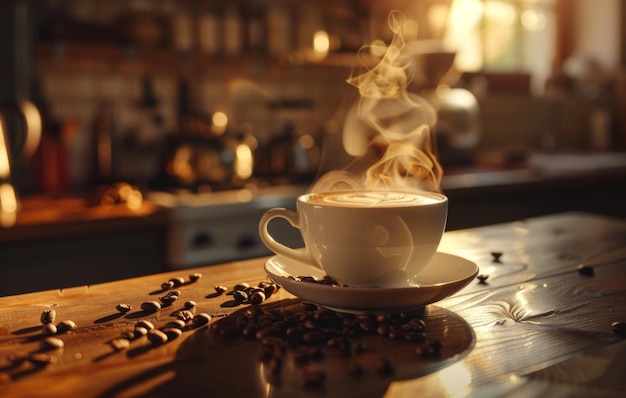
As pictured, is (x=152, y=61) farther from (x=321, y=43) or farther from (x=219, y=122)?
(x=321, y=43)

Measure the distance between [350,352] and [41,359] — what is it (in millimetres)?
273

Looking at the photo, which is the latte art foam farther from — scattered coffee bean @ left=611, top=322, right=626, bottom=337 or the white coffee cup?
scattered coffee bean @ left=611, top=322, right=626, bottom=337

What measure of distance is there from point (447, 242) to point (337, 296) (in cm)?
56

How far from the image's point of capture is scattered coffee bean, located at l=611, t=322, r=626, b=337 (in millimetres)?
672

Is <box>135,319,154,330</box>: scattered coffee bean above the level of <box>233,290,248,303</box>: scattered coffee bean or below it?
above

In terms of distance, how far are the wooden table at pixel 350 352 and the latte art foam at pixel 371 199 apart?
0.13m

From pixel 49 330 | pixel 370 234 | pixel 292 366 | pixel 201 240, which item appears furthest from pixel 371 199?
pixel 201 240

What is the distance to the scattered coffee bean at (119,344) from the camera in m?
0.62

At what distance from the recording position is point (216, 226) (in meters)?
2.12

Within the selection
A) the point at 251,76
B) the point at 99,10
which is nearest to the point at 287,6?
the point at 251,76

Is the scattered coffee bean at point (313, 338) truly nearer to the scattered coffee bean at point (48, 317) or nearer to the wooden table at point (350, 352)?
the wooden table at point (350, 352)

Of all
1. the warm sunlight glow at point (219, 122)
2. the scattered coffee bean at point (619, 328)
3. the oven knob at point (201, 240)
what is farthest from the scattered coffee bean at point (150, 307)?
the warm sunlight glow at point (219, 122)

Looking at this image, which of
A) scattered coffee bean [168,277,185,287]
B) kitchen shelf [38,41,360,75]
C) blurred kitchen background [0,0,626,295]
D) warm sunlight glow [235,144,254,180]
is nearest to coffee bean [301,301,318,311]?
scattered coffee bean [168,277,185,287]

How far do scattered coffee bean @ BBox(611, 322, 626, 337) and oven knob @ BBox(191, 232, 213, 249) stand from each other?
1.53m
